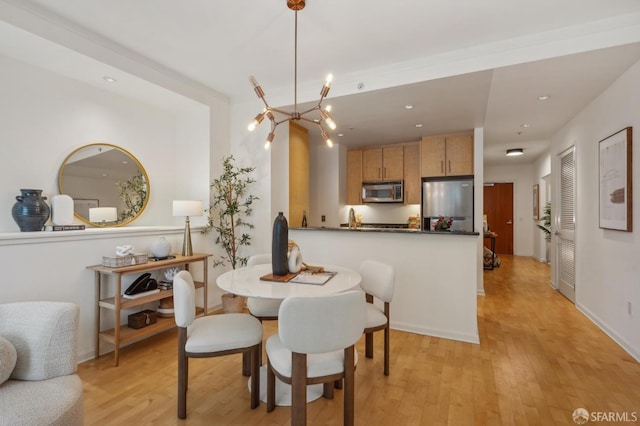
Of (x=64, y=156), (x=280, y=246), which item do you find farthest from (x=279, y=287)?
(x=64, y=156)

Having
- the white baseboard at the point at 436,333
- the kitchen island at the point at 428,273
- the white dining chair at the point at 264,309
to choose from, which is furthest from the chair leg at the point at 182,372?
the white baseboard at the point at 436,333

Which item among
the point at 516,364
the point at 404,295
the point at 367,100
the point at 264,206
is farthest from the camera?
the point at 264,206

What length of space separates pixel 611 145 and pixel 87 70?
16.0 feet

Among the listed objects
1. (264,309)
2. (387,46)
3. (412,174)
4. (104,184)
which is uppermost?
(387,46)

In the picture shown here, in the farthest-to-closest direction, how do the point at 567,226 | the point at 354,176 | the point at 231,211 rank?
the point at 354,176 < the point at 567,226 < the point at 231,211

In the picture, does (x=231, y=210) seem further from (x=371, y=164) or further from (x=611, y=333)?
(x=611, y=333)

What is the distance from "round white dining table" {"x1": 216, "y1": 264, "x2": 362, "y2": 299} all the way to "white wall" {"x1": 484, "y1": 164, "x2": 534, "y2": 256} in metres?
7.88

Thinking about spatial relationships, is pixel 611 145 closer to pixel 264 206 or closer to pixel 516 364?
pixel 516 364

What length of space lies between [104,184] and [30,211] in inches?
31.7

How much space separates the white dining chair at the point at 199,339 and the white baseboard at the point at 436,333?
1.78 meters

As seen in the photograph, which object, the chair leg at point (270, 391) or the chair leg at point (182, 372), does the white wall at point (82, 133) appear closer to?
the chair leg at point (182, 372)

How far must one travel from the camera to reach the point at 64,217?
266 centimetres

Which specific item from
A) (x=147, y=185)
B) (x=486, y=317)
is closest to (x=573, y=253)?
(x=486, y=317)

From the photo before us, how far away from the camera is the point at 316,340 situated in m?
1.46
